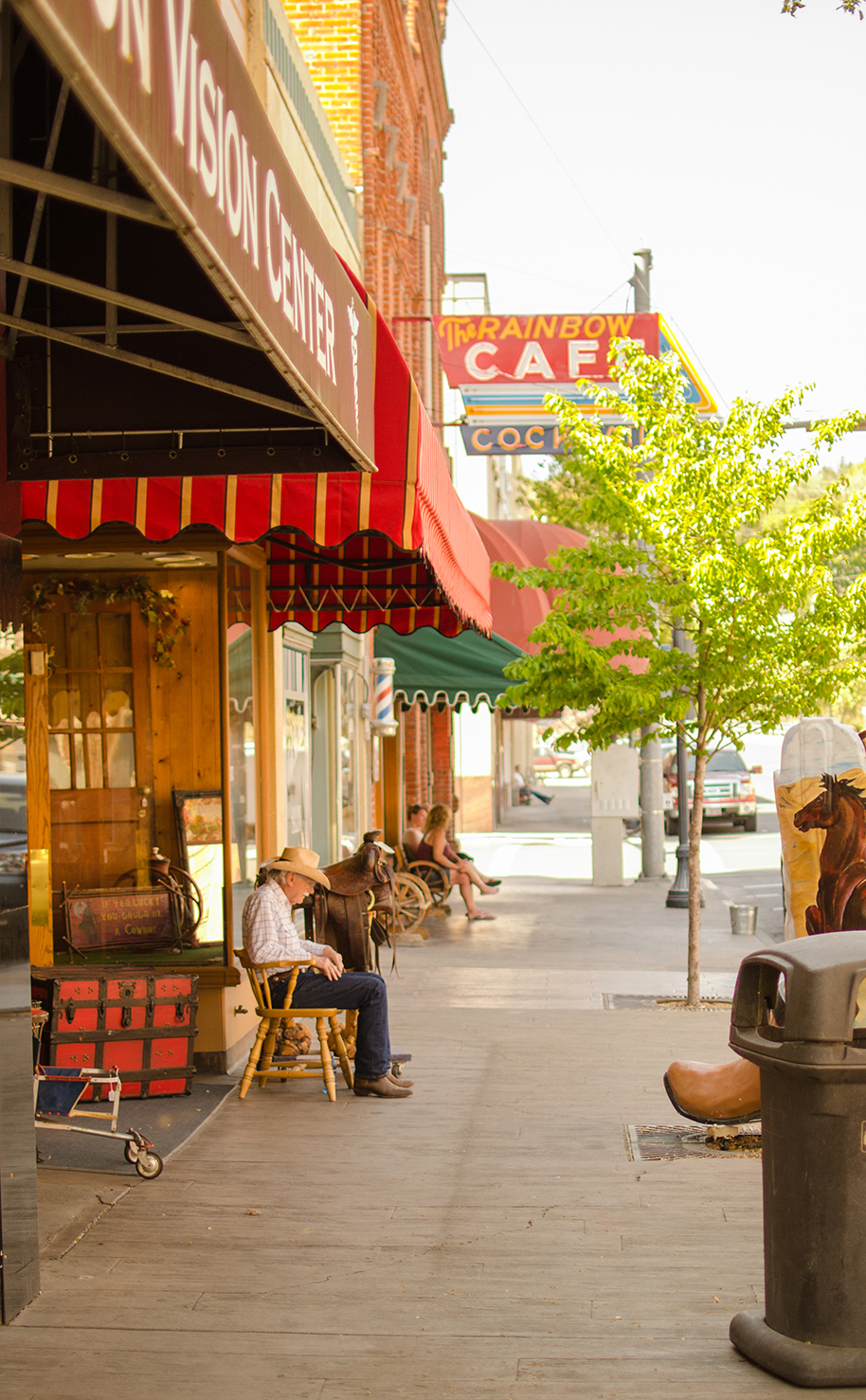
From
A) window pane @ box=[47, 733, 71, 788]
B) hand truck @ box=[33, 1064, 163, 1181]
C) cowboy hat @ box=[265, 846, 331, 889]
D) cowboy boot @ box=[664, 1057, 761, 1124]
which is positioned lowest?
hand truck @ box=[33, 1064, 163, 1181]

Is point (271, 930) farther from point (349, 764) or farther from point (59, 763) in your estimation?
point (349, 764)

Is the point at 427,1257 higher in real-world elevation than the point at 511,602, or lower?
lower

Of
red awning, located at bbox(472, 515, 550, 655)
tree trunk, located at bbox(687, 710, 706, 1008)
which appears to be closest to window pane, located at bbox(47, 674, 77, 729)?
tree trunk, located at bbox(687, 710, 706, 1008)

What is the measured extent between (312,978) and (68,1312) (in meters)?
2.93

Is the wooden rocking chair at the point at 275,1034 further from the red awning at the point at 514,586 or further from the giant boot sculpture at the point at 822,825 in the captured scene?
the red awning at the point at 514,586

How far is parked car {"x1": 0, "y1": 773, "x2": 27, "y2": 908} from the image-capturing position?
4422 millimetres

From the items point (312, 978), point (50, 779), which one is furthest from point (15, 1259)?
point (50, 779)

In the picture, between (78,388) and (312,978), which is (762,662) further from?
(78,388)

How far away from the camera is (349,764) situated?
15586mm

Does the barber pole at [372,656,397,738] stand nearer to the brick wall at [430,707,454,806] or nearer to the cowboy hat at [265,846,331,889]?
the cowboy hat at [265,846,331,889]

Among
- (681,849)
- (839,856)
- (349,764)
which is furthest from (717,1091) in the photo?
(681,849)

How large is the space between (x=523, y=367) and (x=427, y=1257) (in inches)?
496

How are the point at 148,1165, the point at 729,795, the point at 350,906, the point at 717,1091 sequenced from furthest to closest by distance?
the point at 729,795
the point at 350,906
the point at 148,1165
the point at 717,1091

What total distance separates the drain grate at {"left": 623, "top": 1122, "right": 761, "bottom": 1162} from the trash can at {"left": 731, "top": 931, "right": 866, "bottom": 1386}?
7.60 feet
